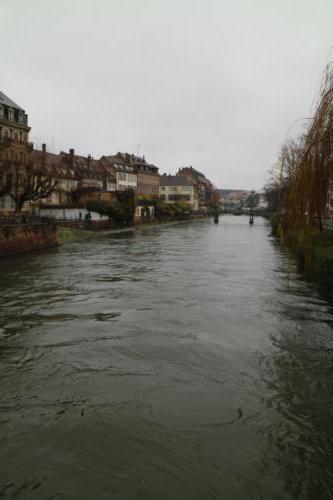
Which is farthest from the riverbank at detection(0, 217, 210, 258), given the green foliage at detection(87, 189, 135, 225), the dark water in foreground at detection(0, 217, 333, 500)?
the green foliage at detection(87, 189, 135, 225)

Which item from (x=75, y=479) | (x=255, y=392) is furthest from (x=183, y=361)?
(x=75, y=479)

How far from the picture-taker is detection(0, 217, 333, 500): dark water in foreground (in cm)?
586

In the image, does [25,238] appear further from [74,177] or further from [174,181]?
[174,181]

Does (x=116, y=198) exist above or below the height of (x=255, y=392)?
above

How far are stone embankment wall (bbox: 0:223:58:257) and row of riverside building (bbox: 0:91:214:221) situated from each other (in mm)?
3948

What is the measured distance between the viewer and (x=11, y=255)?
31.1m

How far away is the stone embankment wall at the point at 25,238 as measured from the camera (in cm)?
3081

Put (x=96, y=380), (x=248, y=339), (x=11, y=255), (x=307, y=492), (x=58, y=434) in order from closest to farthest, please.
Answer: (x=307, y=492) → (x=58, y=434) → (x=96, y=380) → (x=248, y=339) → (x=11, y=255)

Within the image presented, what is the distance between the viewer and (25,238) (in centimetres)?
3356

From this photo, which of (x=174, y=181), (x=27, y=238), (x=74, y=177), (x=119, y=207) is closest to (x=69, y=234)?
(x=27, y=238)

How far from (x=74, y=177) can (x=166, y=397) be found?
75.1 m

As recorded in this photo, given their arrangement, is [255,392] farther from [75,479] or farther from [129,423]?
[75,479]

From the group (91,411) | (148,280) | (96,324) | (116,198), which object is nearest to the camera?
(91,411)

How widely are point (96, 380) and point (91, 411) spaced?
1.29 m
